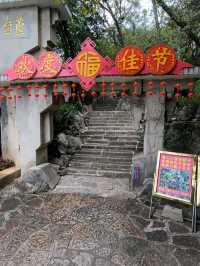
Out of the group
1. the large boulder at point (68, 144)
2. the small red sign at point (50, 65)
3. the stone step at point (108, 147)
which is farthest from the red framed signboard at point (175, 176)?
the large boulder at point (68, 144)

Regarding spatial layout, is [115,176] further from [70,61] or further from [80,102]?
[80,102]

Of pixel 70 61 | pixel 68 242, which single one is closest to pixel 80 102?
pixel 70 61

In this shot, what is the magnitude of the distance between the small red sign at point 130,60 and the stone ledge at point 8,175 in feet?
14.2

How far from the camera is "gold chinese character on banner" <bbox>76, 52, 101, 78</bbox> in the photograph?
4.97m

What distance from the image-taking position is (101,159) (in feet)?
26.5

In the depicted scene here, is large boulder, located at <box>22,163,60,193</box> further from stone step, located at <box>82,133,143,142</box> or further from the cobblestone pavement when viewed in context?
stone step, located at <box>82,133,143,142</box>

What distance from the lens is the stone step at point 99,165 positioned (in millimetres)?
7504

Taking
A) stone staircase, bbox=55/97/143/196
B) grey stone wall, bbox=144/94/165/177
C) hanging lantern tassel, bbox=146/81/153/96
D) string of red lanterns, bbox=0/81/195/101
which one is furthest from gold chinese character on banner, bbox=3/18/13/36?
stone staircase, bbox=55/97/143/196

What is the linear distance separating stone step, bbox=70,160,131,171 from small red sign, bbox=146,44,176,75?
3.71m

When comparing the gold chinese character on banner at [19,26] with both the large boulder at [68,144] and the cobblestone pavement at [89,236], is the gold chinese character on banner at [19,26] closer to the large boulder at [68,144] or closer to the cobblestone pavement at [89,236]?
the large boulder at [68,144]

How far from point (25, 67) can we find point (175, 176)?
14.8 ft

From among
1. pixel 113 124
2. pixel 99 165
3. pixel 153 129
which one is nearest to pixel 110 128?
pixel 113 124

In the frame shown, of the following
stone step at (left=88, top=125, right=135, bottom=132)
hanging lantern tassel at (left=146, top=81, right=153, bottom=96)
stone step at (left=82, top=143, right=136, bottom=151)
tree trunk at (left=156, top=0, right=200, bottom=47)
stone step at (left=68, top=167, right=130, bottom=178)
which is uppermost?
tree trunk at (left=156, top=0, right=200, bottom=47)

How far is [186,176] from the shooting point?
4344 mm
